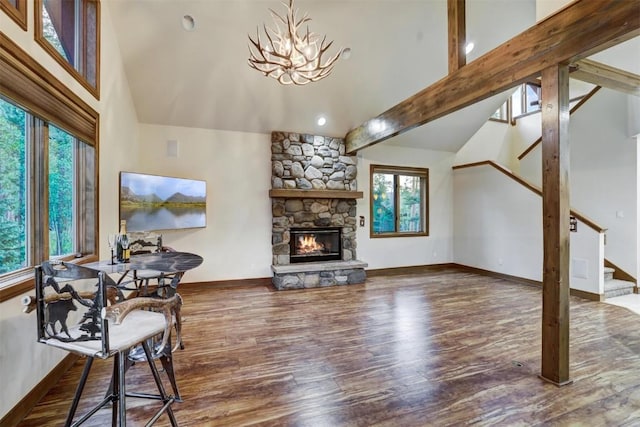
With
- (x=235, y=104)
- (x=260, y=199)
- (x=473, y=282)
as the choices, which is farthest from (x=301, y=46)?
(x=473, y=282)

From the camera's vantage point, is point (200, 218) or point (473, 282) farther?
point (473, 282)

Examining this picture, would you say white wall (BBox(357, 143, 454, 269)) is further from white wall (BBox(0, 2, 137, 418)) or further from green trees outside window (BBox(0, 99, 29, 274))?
green trees outside window (BBox(0, 99, 29, 274))

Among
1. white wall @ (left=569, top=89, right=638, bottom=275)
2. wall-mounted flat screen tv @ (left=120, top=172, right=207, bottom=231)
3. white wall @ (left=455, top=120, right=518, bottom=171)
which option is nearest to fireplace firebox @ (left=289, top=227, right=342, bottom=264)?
wall-mounted flat screen tv @ (left=120, top=172, right=207, bottom=231)

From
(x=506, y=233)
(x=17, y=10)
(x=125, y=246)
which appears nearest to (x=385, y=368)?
(x=125, y=246)

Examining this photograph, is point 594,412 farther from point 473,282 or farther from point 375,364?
point 473,282

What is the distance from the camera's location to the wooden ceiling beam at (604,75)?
2.55m

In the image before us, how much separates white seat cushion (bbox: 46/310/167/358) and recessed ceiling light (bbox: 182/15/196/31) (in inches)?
134

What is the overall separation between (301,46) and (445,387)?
3.16 metres

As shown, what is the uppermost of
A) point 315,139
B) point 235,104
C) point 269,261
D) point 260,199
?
point 235,104

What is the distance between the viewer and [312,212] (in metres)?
5.44

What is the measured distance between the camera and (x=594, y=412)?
6.18ft

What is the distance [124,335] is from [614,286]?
634 centimetres

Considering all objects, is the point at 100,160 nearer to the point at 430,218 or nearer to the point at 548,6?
the point at 548,6

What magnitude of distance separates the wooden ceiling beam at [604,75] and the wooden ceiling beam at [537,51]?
0.49 metres
